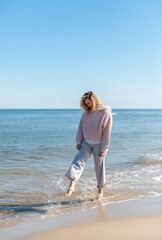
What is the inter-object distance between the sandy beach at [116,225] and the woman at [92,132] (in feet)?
2.58

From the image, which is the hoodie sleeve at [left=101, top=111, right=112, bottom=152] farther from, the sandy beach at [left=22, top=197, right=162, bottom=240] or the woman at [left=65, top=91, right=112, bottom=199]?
the sandy beach at [left=22, top=197, right=162, bottom=240]

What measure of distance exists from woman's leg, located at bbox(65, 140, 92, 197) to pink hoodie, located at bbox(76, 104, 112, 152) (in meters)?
0.22

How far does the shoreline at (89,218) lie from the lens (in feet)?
11.9

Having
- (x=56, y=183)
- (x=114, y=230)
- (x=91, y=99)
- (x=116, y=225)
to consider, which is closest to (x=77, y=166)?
(x=91, y=99)

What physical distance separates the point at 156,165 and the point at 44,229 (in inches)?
240

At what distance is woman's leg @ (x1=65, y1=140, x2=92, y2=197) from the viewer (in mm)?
4883

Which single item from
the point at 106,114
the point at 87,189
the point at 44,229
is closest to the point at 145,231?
the point at 44,229

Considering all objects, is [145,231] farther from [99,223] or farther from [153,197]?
[153,197]

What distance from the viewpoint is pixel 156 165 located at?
9.00 metres

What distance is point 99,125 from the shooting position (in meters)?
4.96

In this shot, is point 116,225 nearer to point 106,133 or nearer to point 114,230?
point 114,230

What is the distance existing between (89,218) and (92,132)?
1553mm

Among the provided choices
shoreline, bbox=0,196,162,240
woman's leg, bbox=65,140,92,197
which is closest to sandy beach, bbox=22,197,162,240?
shoreline, bbox=0,196,162,240

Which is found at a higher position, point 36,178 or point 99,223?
point 99,223
